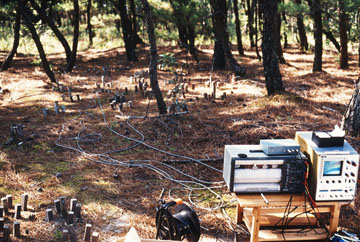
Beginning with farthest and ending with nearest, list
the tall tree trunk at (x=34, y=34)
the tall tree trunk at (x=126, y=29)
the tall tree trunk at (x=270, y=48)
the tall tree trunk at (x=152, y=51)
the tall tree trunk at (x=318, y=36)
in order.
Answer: the tall tree trunk at (x=126, y=29) < the tall tree trunk at (x=318, y=36) < the tall tree trunk at (x=34, y=34) < the tall tree trunk at (x=270, y=48) < the tall tree trunk at (x=152, y=51)

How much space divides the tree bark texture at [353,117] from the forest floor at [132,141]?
225 millimetres

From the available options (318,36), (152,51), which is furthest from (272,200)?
(318,36)

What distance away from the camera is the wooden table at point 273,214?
10.5 ft

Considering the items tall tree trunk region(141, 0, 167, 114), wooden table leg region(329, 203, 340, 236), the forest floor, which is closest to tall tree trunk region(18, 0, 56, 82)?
the forest floor

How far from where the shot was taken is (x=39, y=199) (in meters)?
4.21

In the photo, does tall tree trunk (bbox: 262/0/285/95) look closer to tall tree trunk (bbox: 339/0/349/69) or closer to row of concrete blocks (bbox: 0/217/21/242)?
tall tree trunk (bbox: 339/0/349/69)

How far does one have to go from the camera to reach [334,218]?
11.1 ft

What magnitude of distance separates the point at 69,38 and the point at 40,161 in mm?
18304

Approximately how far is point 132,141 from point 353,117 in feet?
11.7

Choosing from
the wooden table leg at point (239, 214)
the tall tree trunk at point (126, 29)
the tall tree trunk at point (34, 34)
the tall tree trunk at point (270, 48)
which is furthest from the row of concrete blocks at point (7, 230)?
the tall tree trunk at point (126, 29)

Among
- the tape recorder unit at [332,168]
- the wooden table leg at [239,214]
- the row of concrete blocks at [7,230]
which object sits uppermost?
the tape recorder unit at [332,168]

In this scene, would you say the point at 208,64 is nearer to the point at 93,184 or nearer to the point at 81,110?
the point at 81,110

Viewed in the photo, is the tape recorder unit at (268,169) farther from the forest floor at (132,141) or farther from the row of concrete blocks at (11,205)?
the row of concrete blocks at (11,205)

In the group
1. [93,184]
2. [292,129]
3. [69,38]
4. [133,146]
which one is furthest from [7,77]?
[69,38]
